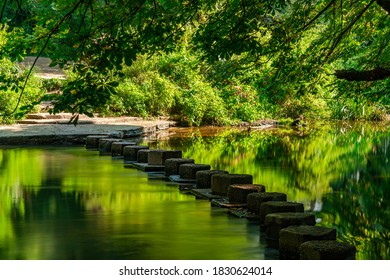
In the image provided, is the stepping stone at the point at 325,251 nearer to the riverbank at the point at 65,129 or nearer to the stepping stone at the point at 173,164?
the stepping stone at the point at 173,164

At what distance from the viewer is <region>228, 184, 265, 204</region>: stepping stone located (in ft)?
39.6

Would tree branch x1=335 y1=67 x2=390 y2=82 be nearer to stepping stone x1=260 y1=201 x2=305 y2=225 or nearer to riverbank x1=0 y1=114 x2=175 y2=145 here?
stepping stone x1=260 y1=201 x2=305 y2=225

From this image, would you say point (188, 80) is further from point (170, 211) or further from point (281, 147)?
point (170, 211)

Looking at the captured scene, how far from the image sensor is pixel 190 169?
1519 centimetres

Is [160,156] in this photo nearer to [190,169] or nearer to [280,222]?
[190,169]

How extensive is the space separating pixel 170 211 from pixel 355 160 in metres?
10.8

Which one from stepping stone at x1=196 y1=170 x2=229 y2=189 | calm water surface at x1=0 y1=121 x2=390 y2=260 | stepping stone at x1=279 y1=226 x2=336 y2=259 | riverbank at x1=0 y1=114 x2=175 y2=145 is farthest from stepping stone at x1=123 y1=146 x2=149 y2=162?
stepping stone at x1=279 y1=226 x2=336 y2=259

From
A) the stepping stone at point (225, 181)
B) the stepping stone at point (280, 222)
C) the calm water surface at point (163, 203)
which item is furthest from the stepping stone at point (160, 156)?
the stepping stone at point (280, 222)

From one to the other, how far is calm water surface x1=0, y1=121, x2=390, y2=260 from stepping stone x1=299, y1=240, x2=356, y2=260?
92cm

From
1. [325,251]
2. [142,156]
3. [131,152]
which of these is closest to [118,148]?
[131,152]

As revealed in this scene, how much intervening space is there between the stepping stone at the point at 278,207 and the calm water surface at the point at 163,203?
31 centimetres

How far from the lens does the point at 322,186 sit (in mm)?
16406

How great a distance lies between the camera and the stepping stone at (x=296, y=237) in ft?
28.1

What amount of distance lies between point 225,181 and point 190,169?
2.25 metres
